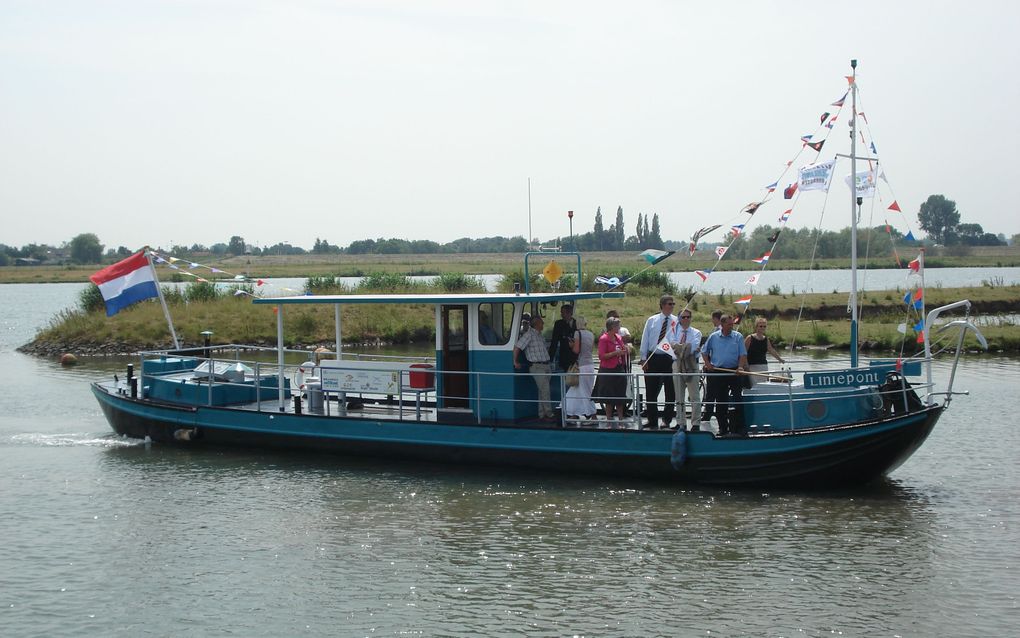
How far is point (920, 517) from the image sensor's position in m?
12.3

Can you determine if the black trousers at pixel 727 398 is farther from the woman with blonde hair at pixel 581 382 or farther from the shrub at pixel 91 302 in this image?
the shrub at pixel 91 302

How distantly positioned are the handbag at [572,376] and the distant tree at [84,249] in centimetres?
13332

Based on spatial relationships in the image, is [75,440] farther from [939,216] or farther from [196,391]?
[939,216]

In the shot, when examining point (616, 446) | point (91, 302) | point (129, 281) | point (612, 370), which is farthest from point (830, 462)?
point (91, 302)

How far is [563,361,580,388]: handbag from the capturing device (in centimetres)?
1420

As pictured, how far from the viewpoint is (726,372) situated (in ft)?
44.0

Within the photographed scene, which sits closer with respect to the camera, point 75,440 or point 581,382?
point 581,382

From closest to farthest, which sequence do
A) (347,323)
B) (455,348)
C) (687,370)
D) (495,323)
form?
(687,370)
(495,323)
(455,348)
(347,323)

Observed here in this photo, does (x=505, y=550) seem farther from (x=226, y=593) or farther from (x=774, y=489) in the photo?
(x=774, y=489)

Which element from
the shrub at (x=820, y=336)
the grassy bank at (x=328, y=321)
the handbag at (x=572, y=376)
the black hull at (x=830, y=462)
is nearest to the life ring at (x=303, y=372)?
the handbag at (x=572, y=376)

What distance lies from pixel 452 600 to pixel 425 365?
612 cm

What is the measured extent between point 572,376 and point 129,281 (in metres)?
8.64

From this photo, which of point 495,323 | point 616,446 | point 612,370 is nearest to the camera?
point 616,446

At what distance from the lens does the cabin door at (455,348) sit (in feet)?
49.3
